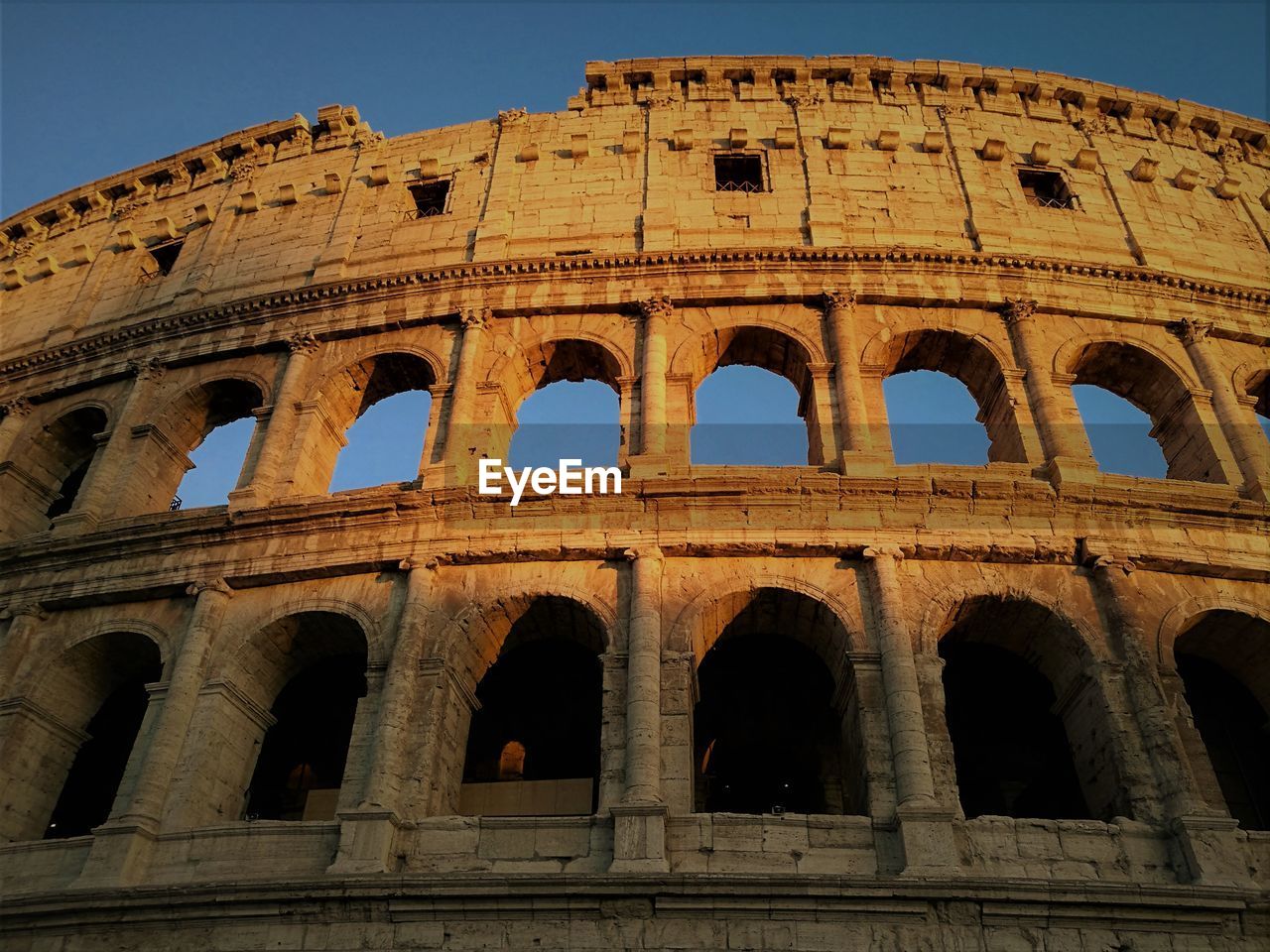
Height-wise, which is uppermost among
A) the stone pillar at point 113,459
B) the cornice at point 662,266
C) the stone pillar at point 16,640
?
the cornice at point 662,266

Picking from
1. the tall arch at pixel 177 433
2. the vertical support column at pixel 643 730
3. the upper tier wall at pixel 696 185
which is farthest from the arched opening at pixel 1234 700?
the tall arch at pixel 177 433

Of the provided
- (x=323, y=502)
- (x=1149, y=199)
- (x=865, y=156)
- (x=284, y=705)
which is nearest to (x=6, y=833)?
(x=284, y=705)

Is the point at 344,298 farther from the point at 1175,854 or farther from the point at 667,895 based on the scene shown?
the point at 1175,854

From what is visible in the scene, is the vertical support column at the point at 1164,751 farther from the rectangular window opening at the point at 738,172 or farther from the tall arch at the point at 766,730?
the rectangular window opening at the point at 738,172

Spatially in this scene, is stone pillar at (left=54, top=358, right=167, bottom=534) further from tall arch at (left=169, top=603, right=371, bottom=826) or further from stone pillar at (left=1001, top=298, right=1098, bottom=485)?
stone pillar at (left=1001, top=298, right=1098, bottom=485)

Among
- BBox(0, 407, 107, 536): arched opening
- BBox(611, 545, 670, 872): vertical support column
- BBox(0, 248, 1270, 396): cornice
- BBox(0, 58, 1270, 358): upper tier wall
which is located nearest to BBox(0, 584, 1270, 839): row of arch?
BBox(611, 545, 670, 872): vertical support column

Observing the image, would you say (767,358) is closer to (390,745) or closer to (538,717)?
(538,717)
